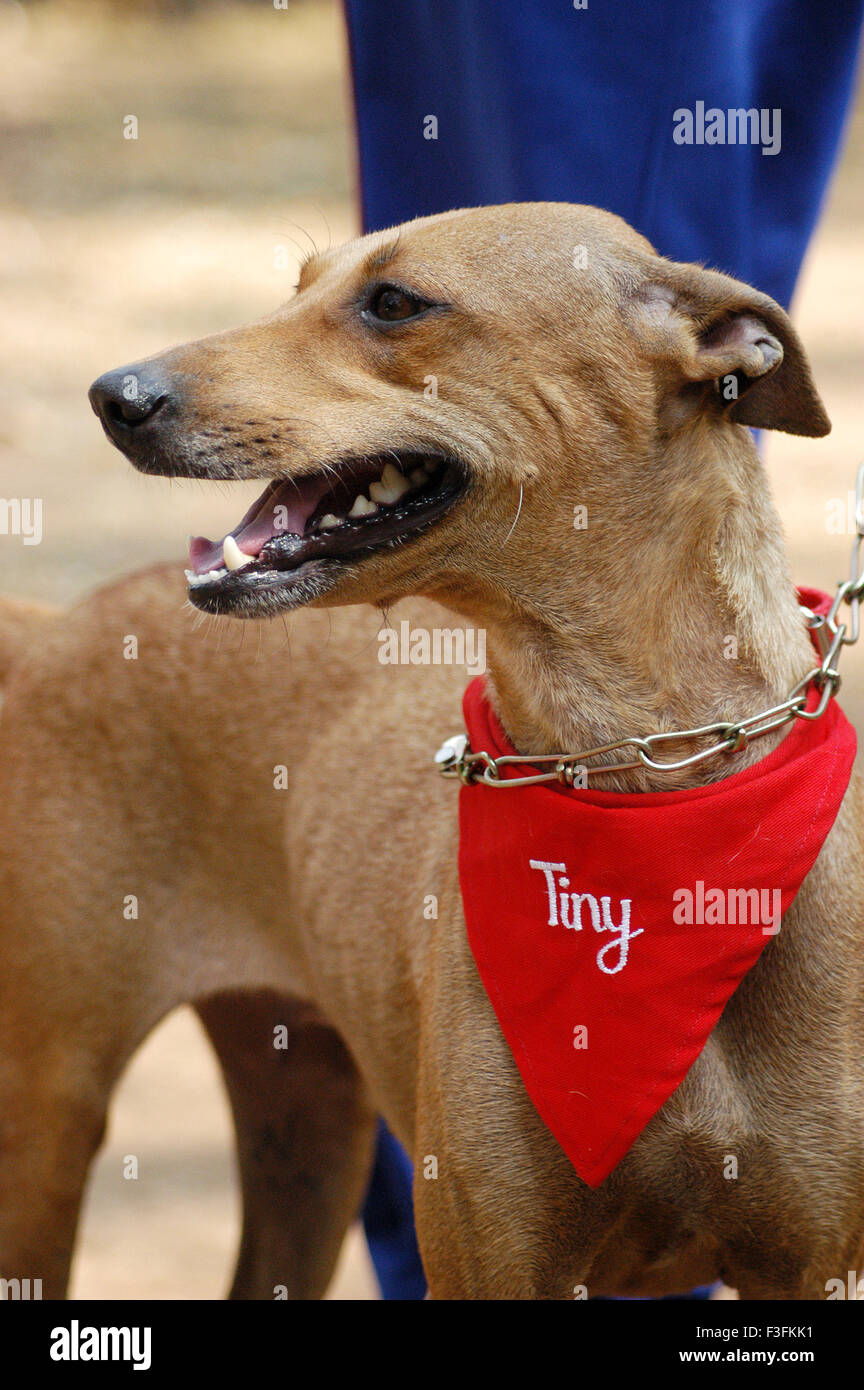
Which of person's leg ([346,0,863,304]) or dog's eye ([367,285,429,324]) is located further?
person's leg ([346,0,863,304])

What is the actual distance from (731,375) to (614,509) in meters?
0.31

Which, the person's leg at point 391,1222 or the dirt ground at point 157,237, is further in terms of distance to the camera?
the dirt ground at point 157,237

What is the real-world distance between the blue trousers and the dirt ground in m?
2.86

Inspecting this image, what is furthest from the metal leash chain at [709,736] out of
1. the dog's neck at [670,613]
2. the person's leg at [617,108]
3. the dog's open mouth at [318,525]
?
the person's leg at [617,108]

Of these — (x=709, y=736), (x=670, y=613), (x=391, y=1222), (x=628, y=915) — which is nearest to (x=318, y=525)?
(x=670, y=613)

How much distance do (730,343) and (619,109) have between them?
140cm

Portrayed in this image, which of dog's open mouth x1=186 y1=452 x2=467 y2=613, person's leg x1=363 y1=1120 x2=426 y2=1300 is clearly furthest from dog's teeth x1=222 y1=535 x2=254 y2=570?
person's leg x1=363 y1=1120 x2=426 y2=1300

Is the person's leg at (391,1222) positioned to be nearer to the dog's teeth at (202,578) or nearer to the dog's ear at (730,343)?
the dog's teeth at (202,578)

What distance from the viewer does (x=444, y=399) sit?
2.43 m

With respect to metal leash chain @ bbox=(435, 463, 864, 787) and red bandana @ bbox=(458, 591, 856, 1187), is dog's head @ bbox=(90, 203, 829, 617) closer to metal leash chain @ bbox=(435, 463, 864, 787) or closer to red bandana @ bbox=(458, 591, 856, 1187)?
metal leash chain @ bbox=(435, 463, 864, 787)

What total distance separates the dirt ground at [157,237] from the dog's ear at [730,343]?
3779mm

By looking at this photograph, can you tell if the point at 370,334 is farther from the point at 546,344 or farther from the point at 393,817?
the point at 393,817

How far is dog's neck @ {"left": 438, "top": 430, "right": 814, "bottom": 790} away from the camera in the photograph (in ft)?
8.03

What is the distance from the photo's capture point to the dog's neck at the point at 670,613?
2.45 meters
